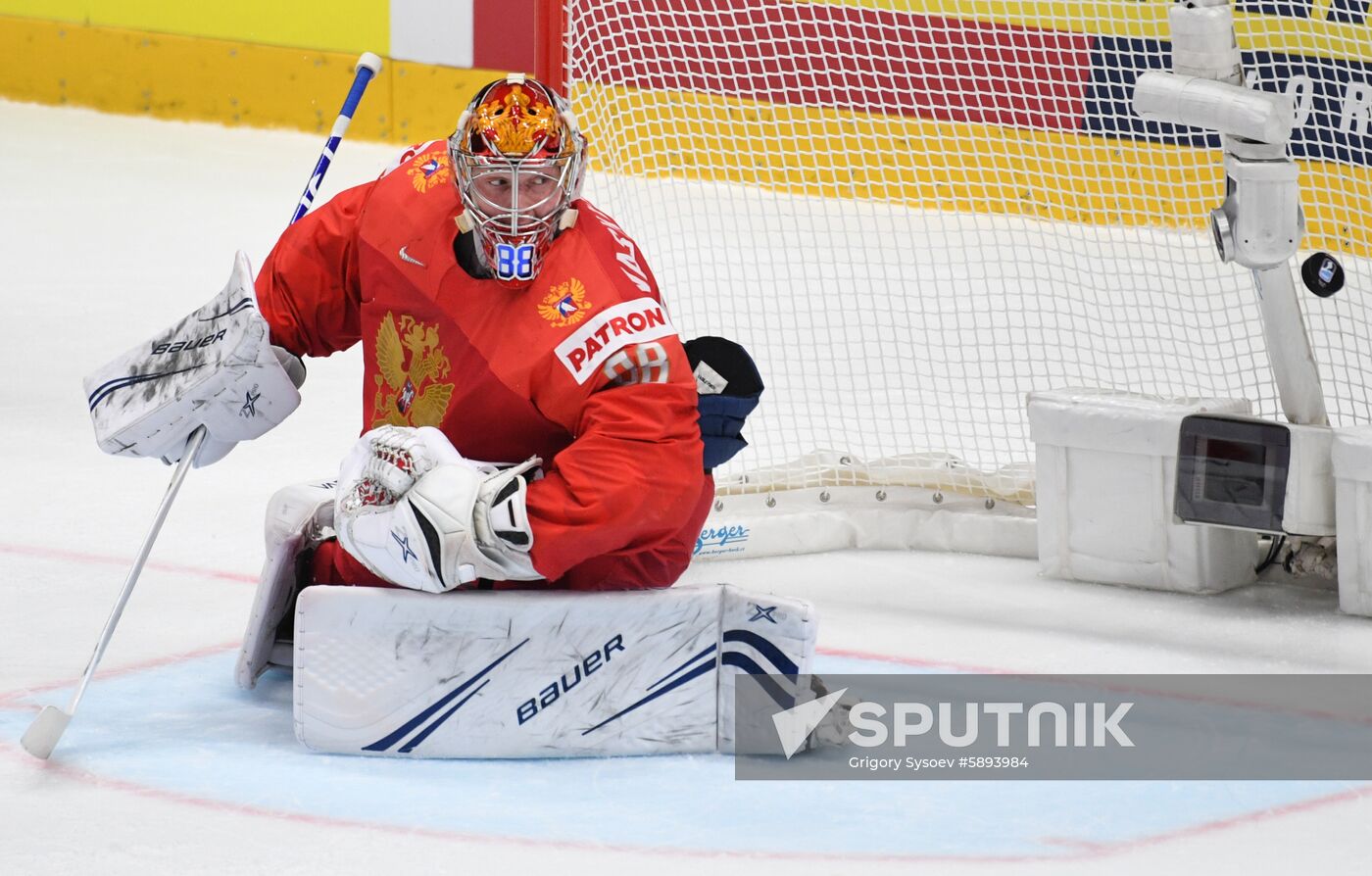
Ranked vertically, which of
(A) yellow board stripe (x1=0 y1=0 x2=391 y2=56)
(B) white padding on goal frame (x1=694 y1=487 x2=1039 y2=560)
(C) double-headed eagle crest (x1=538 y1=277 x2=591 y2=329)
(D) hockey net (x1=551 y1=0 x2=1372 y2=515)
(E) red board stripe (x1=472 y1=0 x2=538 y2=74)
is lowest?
(B) white padding on goal frame (x1=694 y1=487 x2=1039 y2=560)

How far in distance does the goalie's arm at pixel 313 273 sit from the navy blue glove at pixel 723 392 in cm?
60

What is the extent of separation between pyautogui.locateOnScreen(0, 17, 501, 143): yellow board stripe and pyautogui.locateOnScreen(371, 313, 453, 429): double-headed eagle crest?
5.10m

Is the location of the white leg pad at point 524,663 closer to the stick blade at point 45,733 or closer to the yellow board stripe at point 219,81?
the stick blade at point 45,733

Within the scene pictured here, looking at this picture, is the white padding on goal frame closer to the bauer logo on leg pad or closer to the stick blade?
the bauer logo on leg pad

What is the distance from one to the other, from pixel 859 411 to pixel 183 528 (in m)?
1.81

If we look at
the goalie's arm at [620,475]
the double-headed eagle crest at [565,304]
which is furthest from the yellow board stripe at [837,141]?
the goalie's arm at [620,475]

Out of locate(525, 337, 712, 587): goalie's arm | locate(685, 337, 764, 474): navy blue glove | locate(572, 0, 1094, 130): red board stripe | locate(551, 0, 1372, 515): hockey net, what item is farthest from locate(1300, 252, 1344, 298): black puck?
locate(572, 0, 1094, 130): red board stripe

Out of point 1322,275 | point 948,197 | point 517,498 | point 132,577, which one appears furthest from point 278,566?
point 948,197

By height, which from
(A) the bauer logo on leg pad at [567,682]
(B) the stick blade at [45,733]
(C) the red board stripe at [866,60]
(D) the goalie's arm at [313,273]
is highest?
(C) the red board stripe at [866,60]

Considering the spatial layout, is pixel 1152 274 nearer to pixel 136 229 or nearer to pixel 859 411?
pixel 859 411

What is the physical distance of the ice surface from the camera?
8.86 ft

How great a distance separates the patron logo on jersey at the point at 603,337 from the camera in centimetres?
302

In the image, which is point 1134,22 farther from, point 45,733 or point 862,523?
point 45,733

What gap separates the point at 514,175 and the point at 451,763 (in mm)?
893
